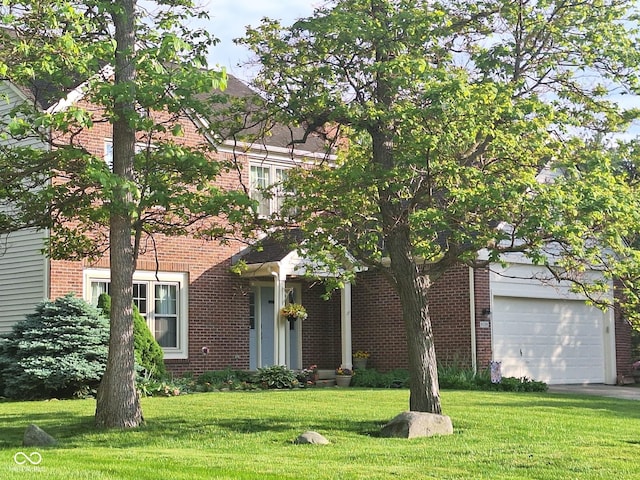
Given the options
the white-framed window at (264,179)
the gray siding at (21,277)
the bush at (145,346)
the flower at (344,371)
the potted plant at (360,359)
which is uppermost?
the white-framed window at (264,179)

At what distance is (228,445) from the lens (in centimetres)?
1176

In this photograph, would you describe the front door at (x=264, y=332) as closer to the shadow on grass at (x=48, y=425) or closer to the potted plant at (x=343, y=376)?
the potted plant at (x=343, y=376)

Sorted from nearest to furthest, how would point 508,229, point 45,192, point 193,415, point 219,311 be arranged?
point 45,192 → point 193,415 → point 508,229 → point 219,311

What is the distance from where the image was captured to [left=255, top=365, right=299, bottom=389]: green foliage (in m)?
21.6

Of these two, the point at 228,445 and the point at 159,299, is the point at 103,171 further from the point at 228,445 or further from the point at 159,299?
the point at 159,299

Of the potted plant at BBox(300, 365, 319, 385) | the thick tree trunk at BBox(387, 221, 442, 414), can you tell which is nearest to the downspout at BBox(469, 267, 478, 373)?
the potted plant at BBox(300, 365, 319, 385)

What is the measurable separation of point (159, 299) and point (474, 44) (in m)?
11.3

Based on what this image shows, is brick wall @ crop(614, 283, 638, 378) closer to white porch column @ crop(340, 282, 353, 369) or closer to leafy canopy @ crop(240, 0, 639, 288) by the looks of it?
white porch column @ crop(340, 282, 353, 369)

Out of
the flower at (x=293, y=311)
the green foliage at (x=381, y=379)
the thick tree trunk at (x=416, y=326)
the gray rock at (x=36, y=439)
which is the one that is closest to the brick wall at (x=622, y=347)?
the green foliage at (x=381, y=379)

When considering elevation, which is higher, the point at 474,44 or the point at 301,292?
the point at 474,44

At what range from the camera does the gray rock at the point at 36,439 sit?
11.7 m

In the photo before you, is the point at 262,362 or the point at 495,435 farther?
the point at 262,362

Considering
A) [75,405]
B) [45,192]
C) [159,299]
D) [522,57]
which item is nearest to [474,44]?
[522,57]

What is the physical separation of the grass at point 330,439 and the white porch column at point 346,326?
18.3ft
